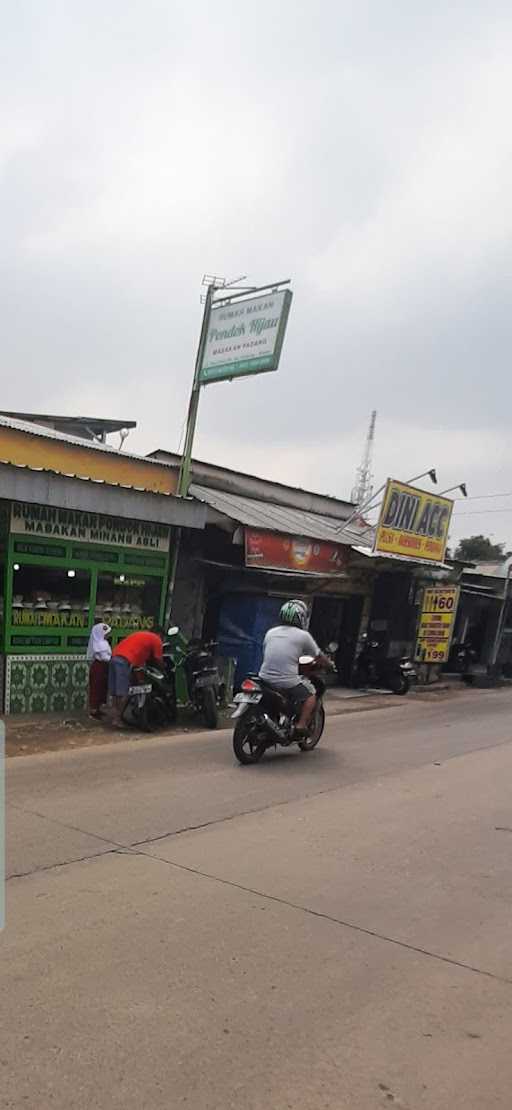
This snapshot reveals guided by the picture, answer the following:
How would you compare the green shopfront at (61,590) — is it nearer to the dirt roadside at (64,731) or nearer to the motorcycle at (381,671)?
the dirt roadside at (64,731)

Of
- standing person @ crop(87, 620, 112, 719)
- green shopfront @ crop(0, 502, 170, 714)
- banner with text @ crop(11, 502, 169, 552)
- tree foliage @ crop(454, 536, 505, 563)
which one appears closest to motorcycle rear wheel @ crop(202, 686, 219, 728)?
standing person @ crop(87, 620, 112, 719)

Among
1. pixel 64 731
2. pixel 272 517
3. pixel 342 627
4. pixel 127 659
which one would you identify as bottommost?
pixel 64 731

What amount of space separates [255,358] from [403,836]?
27.0 ft

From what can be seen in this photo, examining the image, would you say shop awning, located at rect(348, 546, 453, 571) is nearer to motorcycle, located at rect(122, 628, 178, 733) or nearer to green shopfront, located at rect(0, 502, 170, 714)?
green shopfront, located at rect(0, 502, 170, 714)

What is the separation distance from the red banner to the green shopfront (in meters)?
1.80

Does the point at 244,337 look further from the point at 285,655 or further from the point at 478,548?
the point at 478,548

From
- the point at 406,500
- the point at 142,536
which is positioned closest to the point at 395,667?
the point at 406,500

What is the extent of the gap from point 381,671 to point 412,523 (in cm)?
317

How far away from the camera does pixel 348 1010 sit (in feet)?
11.1

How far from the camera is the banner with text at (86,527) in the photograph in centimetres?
1020

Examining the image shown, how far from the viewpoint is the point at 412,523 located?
1703 centimetres

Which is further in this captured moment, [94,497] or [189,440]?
[189,440]

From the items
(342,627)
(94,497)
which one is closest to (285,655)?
(94,497)

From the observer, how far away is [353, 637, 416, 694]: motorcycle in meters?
16.7
